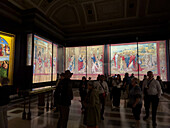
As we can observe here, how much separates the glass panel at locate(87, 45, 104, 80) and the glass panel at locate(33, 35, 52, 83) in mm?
4641

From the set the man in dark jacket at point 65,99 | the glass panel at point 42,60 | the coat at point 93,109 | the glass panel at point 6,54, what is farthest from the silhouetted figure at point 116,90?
the glass panel at point 6,54

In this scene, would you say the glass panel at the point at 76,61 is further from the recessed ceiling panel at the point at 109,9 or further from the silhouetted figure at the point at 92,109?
the silhouetted figure at the point at 92,109

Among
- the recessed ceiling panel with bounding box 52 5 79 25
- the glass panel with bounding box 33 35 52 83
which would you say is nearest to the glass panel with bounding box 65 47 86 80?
the glass panel with bounding box 33 35 52 83

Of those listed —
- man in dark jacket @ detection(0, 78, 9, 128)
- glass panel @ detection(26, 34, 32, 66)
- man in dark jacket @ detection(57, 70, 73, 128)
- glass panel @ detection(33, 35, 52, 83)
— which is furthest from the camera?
glass panel @ detection(33, 35, 52, 83)

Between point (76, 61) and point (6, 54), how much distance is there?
7.82 metres

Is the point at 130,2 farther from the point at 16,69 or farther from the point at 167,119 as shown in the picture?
the point at 16,69

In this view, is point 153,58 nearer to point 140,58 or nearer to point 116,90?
point 140,58

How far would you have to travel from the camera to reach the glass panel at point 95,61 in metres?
14.0

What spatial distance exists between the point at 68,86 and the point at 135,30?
1191 cm

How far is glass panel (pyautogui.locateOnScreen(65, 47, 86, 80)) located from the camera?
14.7 metres

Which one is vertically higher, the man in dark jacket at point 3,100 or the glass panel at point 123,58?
the glass panel at point 123,58

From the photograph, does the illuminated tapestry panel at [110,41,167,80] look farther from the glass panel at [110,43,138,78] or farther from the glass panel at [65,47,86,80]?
the glass panel at [65,47,86,80]

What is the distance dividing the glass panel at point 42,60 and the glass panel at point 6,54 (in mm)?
1792

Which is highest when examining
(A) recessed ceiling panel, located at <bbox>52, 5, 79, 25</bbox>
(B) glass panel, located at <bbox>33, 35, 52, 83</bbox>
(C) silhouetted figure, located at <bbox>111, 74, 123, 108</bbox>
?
(A) recessed ceiling panel, located at <bbox>52, 5, 79, 25</bbox>
